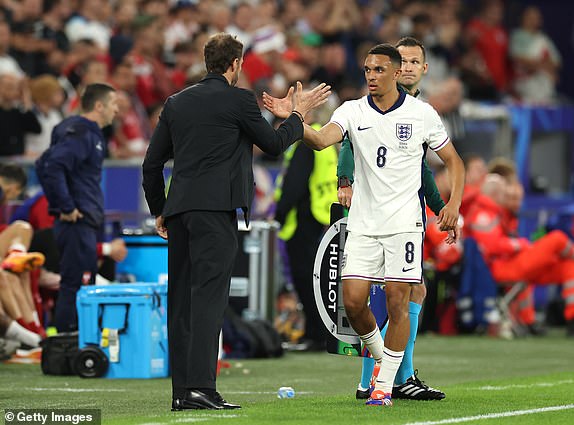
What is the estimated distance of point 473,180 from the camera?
17.8m

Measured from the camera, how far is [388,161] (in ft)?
29.0

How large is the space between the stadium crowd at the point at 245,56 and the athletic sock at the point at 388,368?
4.37m

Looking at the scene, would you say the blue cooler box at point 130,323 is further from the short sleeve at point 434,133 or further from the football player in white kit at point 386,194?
the short sleeve at point 434,133

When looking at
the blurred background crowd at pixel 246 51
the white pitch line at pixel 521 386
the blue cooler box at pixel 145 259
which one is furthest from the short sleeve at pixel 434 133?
the blurred background crowd at pixel 246 51

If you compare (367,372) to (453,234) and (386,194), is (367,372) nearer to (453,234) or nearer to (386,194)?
(453,234)

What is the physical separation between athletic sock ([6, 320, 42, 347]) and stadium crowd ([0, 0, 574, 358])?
0.08ft

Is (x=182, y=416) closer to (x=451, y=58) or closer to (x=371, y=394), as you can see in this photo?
(x=371, y=394)

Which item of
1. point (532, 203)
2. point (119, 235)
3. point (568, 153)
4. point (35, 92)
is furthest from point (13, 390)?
point (568, 153)

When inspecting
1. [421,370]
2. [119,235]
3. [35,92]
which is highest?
[35,92]

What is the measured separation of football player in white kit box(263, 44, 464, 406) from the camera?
28.8 ft

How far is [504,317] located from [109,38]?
6130mm

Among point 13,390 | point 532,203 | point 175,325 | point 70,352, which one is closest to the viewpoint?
point 175,325

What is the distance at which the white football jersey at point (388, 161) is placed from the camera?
8.82 meters

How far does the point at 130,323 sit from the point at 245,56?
30.4ft
